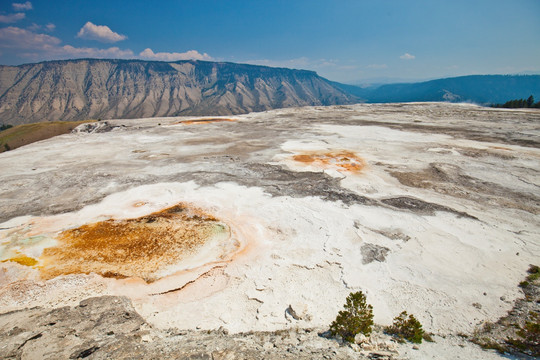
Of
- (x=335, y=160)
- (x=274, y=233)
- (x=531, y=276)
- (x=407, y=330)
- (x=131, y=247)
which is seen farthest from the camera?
(x=335, y=160)

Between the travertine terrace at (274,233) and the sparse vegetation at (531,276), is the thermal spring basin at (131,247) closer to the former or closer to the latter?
the travertine terrace at (274,233)

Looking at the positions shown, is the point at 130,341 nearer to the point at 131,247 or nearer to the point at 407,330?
the point at 131,247

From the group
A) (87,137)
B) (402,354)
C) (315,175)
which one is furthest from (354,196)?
(87,137)

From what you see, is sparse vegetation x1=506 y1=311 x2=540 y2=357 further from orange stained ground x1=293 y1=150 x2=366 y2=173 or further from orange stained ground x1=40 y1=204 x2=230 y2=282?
orange stained ground x1=293 y1=150 x2=366 y2=173

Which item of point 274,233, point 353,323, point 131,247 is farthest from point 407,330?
point 131,247

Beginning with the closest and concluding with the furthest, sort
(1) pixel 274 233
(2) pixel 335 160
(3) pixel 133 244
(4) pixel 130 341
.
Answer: (4) pixel 130 341 < (3) pixel 133 244 < (1) pixel 274 233 < (2) pixel 335 160

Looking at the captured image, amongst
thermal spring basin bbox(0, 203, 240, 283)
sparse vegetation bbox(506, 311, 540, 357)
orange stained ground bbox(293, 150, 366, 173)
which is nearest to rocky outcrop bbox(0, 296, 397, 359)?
thermal spring basin bbox(0, 203, 240, 283)
